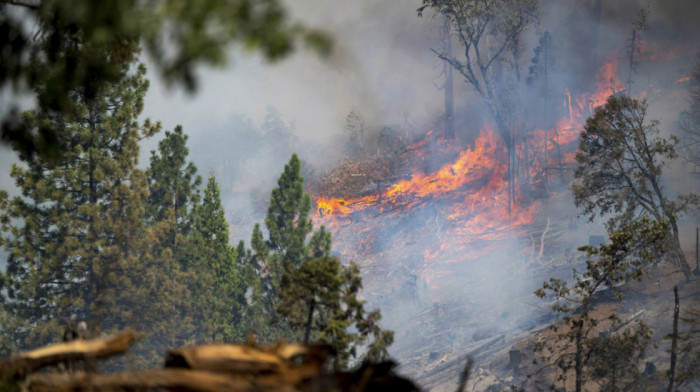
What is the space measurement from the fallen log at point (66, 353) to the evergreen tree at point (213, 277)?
2483cm

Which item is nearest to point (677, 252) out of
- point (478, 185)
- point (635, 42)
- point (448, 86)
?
point (478, 185)

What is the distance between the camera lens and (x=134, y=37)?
19.6 ft

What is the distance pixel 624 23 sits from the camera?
185 feet

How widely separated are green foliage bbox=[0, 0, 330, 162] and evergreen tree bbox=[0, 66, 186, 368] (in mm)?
19503

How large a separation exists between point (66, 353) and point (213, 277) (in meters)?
26.1

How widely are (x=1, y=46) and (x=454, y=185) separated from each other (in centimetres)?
5033

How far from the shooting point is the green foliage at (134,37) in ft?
14.2

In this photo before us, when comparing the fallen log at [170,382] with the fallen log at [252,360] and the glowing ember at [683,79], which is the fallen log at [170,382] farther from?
the glowing ember at [683,79]

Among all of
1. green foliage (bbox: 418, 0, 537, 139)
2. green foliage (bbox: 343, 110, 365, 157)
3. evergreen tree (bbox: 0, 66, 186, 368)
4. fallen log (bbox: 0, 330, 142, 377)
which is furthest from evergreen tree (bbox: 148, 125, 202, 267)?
green foliage (bbox: 343, 110, 365, 157)

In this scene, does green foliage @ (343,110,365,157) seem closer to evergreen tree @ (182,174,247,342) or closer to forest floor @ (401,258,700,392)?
evergreen tree @ (182,174,247,342)

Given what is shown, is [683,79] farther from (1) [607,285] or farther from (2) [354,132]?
(1) [607,285]

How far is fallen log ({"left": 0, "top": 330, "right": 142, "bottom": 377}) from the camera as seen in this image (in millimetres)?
4629

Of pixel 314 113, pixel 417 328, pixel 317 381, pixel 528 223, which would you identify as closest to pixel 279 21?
pixel 317 381

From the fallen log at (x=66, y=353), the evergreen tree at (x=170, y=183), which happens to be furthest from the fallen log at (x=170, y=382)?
the evergreen tree at (x=170, y=183)
